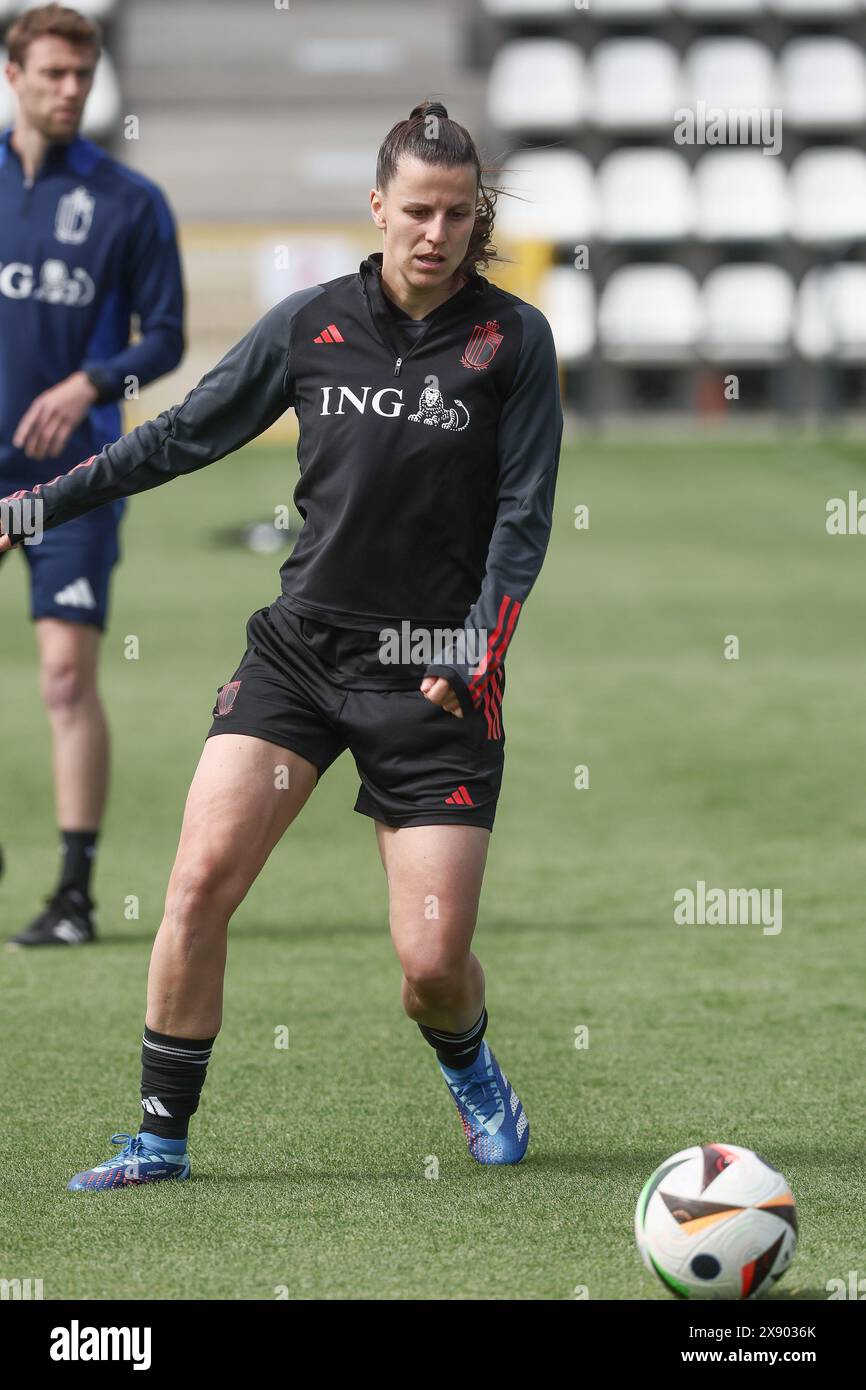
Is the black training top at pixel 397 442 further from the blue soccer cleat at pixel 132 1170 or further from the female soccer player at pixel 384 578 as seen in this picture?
the blue soccer cleat at pixel 132 1170

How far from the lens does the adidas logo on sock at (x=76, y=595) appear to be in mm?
5660

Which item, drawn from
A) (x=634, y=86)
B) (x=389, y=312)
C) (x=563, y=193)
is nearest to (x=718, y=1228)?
(x=389, y=312)

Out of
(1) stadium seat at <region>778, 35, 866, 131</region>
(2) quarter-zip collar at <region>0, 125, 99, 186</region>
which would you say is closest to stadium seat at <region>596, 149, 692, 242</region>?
(1) stadium seat at <region>778, 35, 866, 131</region>

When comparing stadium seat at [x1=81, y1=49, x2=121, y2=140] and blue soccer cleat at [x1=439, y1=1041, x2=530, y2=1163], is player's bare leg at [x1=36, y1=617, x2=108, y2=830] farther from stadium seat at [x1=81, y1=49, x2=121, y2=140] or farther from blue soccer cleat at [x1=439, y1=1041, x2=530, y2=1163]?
stadium seat at [x1=81, y1=49, x2=121, y2=140]

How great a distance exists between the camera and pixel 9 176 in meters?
5.77

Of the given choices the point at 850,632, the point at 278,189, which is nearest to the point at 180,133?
the point at 278,189

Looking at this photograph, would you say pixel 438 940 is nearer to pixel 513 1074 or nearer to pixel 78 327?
pixel 513 1074

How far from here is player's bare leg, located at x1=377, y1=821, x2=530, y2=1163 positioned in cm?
364

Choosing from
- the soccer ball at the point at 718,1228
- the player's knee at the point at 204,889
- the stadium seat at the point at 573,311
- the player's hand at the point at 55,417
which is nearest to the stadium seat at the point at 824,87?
the stadium seat at the point at 573,311

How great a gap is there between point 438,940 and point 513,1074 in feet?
3.34

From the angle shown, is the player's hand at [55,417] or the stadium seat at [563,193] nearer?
the player's hand at [55,417]

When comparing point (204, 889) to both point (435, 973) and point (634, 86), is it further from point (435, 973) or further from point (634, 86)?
point (634, 86)

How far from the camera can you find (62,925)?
580 centimetres

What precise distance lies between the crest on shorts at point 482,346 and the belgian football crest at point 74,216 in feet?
7.75
